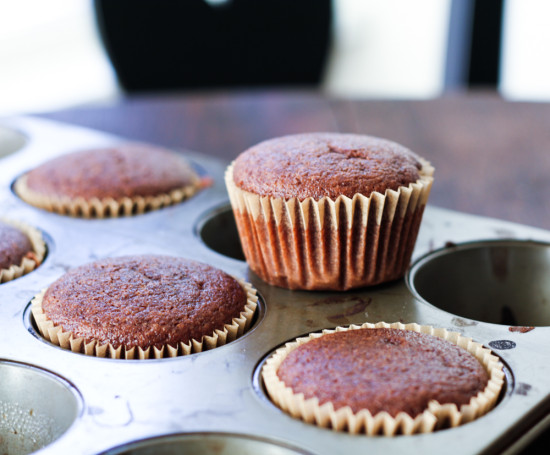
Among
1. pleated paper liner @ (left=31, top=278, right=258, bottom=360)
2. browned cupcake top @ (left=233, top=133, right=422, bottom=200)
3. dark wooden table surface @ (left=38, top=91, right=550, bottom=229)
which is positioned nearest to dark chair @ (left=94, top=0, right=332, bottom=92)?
dark wooden table surface @ (left=38, top=91, right=550, bottom=229)

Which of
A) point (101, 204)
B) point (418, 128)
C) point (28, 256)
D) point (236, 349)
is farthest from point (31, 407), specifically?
point (418, 128)

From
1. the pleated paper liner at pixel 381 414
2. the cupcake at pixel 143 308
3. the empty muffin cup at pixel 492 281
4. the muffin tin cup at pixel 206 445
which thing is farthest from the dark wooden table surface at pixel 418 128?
the muffin tin cup at pixel 206 445

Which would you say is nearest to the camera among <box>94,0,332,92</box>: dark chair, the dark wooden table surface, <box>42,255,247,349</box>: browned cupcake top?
<box>42,255,247,349</box>: browned cupcake top

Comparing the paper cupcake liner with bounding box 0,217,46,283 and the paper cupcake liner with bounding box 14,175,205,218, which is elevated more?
the paper cupcake liner with bounding box 14,175,205,218

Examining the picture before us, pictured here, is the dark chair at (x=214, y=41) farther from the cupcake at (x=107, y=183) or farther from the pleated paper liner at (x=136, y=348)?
the pleated paper liner at (x=136, y=348)

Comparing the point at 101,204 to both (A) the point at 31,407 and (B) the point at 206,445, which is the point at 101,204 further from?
(B) the point at 206,445

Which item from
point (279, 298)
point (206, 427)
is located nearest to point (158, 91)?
point (279, 298)

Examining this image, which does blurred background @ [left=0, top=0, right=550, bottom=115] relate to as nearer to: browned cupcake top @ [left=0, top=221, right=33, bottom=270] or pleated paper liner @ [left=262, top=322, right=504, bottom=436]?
browned cupcake top @ [left=0, top=221, right=33, bottom=270]

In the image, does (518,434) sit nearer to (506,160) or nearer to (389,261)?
(389,261)
